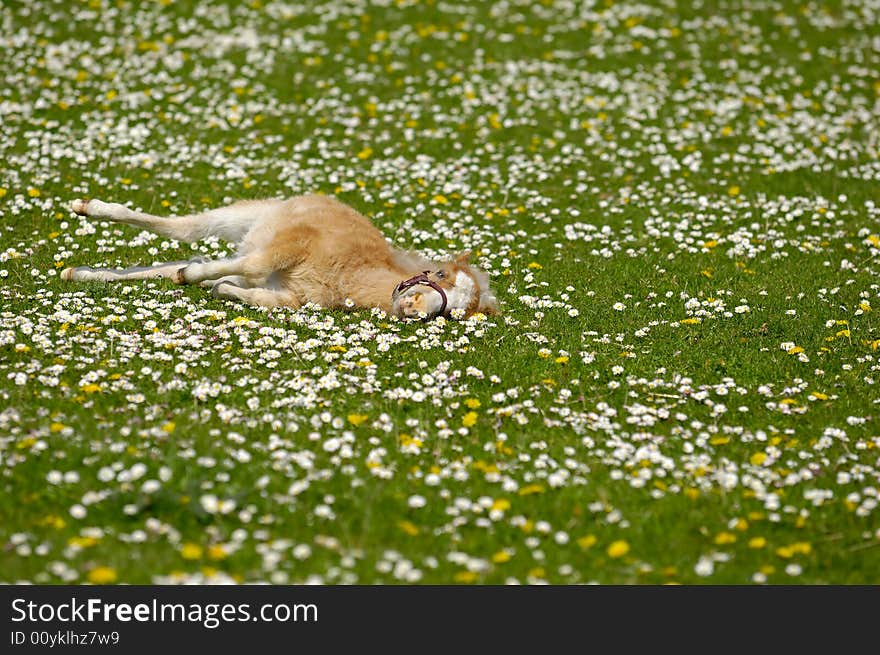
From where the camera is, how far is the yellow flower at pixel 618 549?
6.11 m

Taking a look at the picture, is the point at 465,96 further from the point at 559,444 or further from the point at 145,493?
the point at 145,493

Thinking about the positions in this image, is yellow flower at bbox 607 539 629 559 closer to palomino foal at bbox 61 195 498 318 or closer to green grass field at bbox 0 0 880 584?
green grass field at bbox 0 0 880 584

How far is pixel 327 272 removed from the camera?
10.0 m

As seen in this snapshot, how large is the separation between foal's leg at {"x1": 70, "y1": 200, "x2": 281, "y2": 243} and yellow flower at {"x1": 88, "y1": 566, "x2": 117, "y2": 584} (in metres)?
6.02

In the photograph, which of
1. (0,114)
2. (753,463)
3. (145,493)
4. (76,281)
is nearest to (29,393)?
(145,493)

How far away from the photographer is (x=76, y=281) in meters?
10.5

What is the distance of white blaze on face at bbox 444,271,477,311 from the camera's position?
9.73 metres

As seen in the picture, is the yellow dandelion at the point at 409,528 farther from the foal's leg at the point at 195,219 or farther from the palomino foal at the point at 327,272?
the foal's leg at the point at 195,219

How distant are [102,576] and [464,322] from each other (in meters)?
5.13

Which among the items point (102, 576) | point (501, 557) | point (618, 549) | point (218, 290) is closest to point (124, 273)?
point (218, 290)

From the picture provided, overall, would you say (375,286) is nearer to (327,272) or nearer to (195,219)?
(327,272)

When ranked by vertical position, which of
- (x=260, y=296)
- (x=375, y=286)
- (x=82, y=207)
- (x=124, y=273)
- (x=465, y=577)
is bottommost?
(x=465, y=577)

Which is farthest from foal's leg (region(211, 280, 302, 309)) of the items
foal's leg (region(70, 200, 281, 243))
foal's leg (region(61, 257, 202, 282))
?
foal's leg (region(70, 200, 281, 243))

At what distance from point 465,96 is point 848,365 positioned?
10.6 metres
